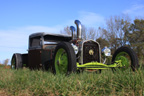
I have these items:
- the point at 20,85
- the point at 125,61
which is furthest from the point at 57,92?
the point at 125,61

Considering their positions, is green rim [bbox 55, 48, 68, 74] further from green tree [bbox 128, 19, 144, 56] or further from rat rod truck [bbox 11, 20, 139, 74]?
green tree [bbox 128, 19, 144, 56]

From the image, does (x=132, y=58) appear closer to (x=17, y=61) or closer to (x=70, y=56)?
(x=70, y=56)

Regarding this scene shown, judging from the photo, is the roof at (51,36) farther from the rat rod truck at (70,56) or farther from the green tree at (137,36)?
the green tree at (137,36)

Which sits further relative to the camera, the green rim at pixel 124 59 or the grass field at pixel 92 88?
the green rim at pixel 124 59

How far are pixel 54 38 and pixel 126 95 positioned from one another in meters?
4.78

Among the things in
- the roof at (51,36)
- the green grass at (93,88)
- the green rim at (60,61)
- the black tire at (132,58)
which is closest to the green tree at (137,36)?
the roof at (51,36)

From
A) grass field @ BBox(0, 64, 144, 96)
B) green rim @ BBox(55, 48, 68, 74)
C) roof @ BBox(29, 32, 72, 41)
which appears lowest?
grass field @ BBox(0, 64, 144, 96)

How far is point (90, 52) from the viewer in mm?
5438

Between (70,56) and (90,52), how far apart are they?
1437 millimetres

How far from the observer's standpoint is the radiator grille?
17.5ft

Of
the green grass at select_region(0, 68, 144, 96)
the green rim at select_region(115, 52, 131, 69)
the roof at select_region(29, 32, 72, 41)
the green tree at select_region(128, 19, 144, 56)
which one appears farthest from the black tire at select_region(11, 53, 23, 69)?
the green tree at select_region(128, 19, 144, 56)

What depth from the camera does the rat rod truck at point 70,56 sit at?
4.57 meters

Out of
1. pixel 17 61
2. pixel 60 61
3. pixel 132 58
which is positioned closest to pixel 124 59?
pixel 132 58

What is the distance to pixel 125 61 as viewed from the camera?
5.41m
